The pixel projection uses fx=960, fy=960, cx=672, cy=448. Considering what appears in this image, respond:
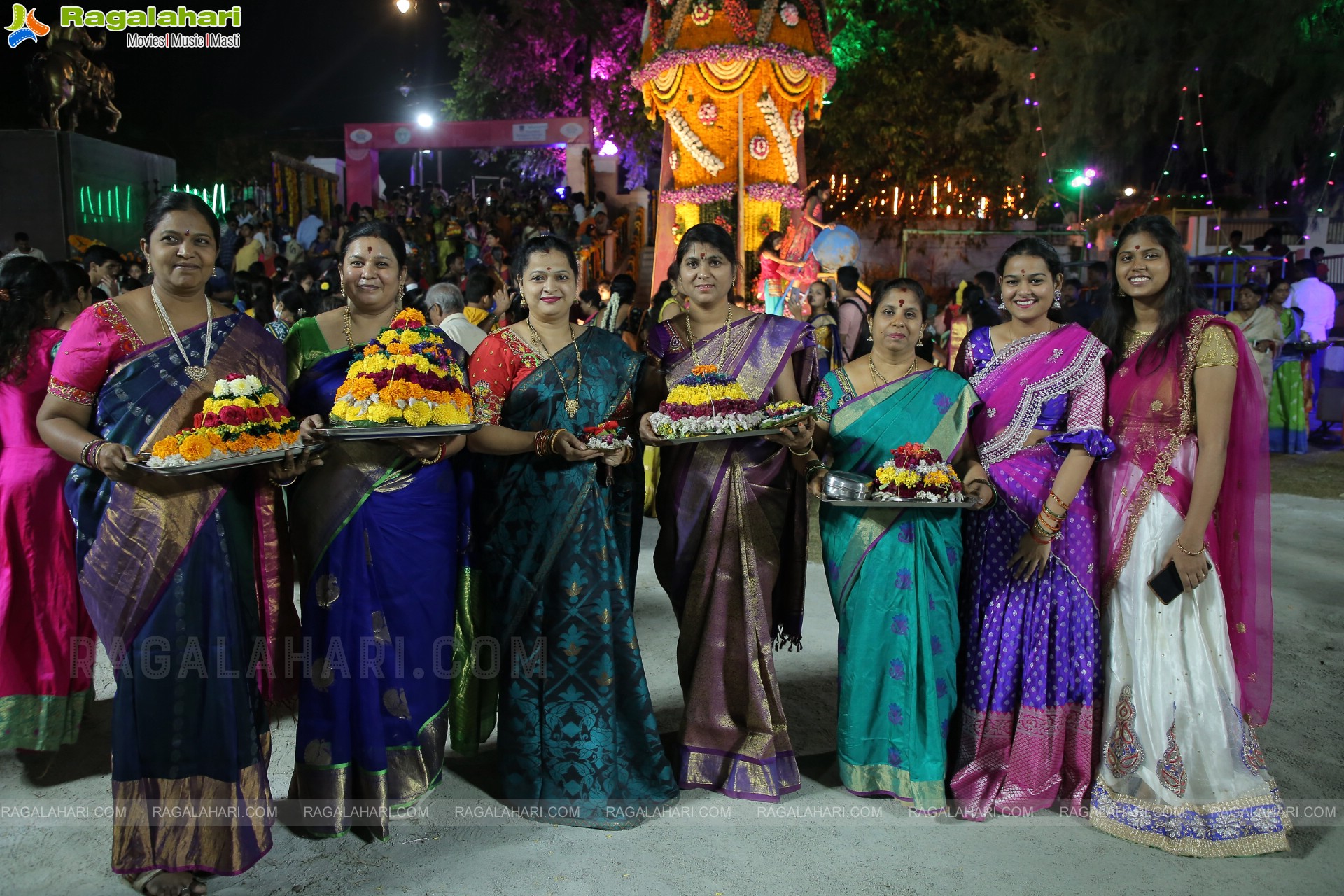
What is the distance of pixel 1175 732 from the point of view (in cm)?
320

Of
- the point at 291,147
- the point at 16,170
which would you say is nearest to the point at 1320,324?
the point at 16,170

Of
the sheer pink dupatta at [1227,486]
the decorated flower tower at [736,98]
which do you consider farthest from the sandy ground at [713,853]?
the decorated flower tower at [736,98]

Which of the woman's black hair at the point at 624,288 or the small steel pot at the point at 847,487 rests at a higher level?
the woman's black hair at the point at 624,288

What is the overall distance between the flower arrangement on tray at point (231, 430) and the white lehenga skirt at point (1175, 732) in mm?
2805

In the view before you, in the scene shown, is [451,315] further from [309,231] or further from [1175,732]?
[309,231]

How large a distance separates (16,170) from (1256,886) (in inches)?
644

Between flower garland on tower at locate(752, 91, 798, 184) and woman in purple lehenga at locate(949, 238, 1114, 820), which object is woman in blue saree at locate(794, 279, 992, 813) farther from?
flower garland on tower at locate(752, 91, 798, 184)

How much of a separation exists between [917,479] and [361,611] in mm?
1877

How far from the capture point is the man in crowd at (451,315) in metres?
5.67

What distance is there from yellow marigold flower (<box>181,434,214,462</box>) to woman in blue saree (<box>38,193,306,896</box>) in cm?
22

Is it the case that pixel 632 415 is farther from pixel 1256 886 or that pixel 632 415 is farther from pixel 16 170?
pixel 16 170

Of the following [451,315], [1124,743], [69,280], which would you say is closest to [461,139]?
[451,315]

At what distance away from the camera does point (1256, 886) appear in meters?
2.91

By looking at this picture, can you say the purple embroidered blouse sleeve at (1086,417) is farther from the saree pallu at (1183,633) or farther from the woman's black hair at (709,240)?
the woman's black hair at (709,240)
